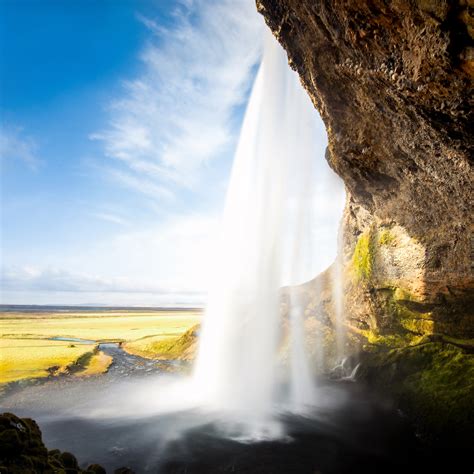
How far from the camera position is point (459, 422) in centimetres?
1620

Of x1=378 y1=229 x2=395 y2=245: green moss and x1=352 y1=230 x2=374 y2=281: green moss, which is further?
x1=352 y1=230 x2=374 y2=281: green moss

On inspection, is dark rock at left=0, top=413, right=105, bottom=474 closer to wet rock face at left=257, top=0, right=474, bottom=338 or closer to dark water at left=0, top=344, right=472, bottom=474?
dark water at left=0, top=344, right=472, bottom=474

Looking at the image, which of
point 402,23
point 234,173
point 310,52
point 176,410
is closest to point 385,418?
point 176,410

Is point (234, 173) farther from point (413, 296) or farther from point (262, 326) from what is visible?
point (413, 296)

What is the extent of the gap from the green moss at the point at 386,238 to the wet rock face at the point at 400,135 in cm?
11

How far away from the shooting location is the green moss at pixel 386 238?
85.3 ft

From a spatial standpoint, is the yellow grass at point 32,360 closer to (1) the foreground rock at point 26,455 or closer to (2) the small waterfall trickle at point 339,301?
(1) the foreground rock at point 26,455

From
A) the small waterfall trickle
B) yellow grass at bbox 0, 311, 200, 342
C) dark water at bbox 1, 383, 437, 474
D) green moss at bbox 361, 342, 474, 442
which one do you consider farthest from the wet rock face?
yellow grass at bbox 0, 311, 200, 342

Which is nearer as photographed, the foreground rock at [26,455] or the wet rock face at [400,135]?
the foreground rock at [26,455]

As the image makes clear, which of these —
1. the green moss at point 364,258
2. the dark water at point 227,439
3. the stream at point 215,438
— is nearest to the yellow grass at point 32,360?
the stream at point 215,438

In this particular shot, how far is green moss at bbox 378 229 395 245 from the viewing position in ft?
85.3

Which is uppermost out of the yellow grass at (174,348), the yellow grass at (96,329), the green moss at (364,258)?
the green moss at (364,258)

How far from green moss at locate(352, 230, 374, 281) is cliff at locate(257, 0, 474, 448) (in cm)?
19

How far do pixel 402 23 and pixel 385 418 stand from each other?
2002 cm
